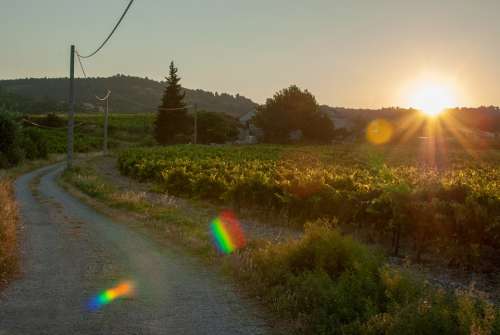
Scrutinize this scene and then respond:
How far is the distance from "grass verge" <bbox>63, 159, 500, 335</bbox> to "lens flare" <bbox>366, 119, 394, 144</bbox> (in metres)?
75.0

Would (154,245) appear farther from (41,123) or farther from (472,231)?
(41,123)

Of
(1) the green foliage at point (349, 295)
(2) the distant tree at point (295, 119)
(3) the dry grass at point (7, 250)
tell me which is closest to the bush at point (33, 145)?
(2) the distant tree at point (295, 119)

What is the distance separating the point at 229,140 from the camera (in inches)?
3354

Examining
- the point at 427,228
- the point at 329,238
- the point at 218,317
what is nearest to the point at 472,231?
the point at 427,228

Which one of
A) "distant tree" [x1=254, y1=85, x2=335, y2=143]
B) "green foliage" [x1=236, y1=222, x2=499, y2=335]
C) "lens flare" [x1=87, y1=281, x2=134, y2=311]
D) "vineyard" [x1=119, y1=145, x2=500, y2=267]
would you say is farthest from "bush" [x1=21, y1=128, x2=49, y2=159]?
"green foliage" [x1=236, y1=222, x2=499, y2=335]

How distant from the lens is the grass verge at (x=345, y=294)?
5820 mm

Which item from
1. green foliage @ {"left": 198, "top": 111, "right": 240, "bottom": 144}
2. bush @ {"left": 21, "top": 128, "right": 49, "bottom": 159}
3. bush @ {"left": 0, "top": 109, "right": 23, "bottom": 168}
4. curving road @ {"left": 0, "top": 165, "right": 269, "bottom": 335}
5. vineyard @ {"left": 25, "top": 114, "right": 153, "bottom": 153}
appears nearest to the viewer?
curving road @ {"left": 0, "top": 165, "right": 269, "bottom": 335}

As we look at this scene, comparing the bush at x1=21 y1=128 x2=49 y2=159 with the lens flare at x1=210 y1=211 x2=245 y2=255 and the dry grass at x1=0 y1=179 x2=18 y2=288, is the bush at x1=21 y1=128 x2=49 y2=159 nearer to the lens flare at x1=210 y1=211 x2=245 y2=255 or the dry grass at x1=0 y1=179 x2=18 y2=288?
the lens flare at x1=210 y1=211 x2=245 y2=255

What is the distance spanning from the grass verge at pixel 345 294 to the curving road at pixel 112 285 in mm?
454

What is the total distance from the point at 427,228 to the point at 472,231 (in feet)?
3.40

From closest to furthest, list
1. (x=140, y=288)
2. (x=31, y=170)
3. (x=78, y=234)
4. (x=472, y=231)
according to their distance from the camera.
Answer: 1. (x=140, y=288)
2. (x=472, y=231)
3. (x=78, y=234)
4. (x=31, y=170)

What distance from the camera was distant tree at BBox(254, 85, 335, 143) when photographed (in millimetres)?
77125

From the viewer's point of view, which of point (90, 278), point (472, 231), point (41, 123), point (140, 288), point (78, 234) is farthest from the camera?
point (41, 123)

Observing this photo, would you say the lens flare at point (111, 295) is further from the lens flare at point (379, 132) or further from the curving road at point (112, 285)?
the lens flare at point (379, 132)
